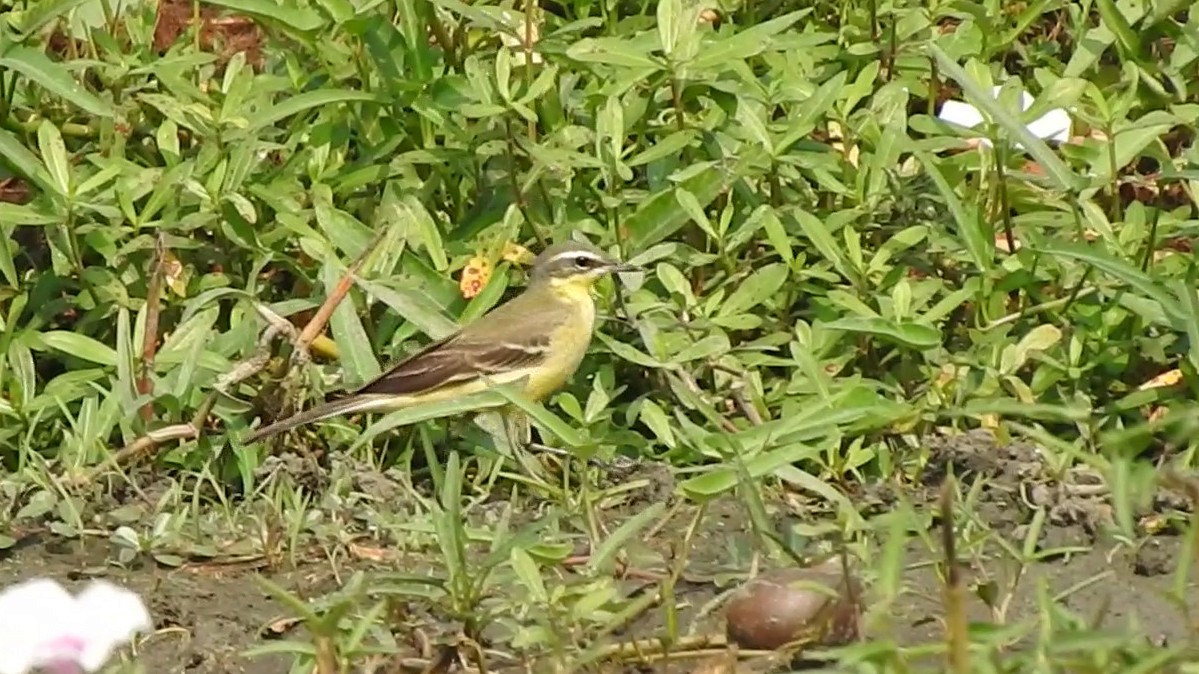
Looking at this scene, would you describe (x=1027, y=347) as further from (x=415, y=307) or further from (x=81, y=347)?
(x=81, y=347)

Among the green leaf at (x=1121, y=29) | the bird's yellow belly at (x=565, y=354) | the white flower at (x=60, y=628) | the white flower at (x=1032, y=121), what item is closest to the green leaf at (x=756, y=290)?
the bird's yellow belly at (x=565, y=354)

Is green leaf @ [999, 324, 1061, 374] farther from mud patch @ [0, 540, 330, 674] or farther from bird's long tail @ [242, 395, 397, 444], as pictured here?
mud patch @ [0, 540, 330, 674]

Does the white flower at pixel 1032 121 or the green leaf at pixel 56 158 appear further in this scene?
the white flower at pixel 1032 121

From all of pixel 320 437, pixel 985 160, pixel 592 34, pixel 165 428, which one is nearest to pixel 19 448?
pixel 165 428

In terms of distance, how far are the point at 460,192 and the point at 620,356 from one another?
0.88 m

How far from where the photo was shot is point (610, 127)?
702 cm

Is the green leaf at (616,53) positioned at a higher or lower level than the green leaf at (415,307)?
higher

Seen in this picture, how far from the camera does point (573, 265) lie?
7016 mm

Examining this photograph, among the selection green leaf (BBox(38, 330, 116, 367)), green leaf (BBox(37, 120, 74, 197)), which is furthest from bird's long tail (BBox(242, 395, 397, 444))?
green leaf (BBox(37, 120, 74, 197))

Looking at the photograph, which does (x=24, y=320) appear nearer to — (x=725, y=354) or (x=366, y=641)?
(x=725, y=354)

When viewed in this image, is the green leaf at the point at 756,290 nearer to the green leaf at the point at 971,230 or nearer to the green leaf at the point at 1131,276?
the green leaf at the point at 971,230

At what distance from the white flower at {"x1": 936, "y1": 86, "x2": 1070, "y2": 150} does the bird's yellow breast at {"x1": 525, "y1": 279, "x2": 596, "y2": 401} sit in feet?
4.44

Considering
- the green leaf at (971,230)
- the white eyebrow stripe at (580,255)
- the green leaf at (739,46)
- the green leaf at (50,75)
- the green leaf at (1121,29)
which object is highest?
the green leaf at (50,75)

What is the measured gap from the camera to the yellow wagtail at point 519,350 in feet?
22.1
